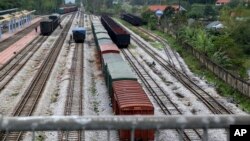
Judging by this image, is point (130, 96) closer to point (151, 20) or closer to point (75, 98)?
point (75, 98)

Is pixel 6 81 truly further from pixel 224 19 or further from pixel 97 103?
pixel 224 19

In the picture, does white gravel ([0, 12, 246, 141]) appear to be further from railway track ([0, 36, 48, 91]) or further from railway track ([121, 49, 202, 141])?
railway track ([0, 36, 48, 91])

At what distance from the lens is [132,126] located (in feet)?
13.8

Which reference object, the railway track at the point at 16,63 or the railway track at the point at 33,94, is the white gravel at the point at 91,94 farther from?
the railway track at the point at 16,63

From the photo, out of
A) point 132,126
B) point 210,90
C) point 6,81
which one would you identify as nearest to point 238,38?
point 210,90

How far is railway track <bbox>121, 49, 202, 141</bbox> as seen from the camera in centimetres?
2042

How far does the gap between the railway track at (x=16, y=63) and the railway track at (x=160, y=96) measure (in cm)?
1122

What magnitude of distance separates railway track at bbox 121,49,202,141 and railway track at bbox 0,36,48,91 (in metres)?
11.2

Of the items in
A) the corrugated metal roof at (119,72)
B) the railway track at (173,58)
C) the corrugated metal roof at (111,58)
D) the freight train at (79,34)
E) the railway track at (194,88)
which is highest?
the corrugated metal roof at (119,72)

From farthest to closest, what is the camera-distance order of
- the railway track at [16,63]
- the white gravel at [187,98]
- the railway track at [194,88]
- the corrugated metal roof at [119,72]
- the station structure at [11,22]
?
1. the station structure at [11,22]
2. the railway track at [16,63]
3. the railway track at [194,88]
4. the corrugated metal roof at [119,72]
5. the white gravel at [187,98]

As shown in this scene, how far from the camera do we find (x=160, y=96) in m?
29.5

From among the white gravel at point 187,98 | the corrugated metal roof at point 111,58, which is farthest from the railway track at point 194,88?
the corrugated metal roof at point 111,58

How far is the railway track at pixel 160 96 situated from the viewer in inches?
804

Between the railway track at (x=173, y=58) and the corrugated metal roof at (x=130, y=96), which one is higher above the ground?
the corrugated metal roof at (x=130, y=96)
